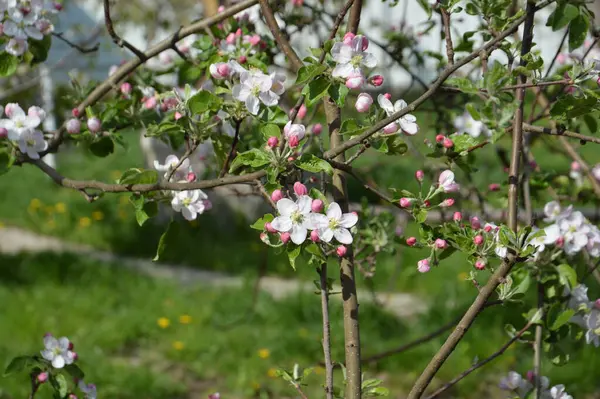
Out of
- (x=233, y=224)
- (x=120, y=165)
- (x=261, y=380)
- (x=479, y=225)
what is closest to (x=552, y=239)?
(x=479, y=225)

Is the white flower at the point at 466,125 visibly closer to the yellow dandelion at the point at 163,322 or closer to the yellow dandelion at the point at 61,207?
the yellow dandelion at the point at 163,322

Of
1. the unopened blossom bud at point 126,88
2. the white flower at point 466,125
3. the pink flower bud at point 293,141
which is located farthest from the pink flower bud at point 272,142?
the white flower at point 466,125

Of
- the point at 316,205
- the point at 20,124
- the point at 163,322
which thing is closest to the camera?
the point at 316,205

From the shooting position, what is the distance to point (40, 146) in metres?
1.71

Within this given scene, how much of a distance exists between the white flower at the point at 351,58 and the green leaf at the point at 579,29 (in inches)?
12.5

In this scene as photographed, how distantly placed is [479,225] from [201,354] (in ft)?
8.65

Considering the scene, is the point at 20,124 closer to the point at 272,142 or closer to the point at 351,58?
the point at 272,142

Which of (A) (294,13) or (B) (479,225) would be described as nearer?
(B) (479,225)

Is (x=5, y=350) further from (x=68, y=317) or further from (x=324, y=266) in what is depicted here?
(x=324, y=266)

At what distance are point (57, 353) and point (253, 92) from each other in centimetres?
88

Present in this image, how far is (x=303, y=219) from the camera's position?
4.07 ft

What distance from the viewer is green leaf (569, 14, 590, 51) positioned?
126cm

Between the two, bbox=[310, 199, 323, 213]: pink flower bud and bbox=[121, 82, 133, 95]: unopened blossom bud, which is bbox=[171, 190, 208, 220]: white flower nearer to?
bbox=[310, 199, 323, 213]: pink flower bud

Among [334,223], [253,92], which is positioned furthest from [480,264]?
[253,92]
